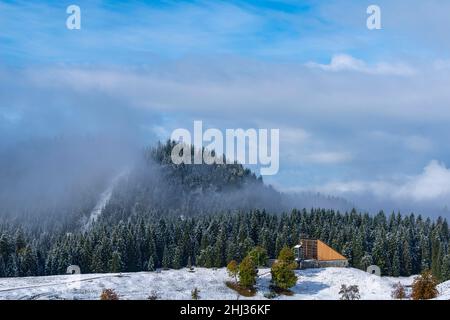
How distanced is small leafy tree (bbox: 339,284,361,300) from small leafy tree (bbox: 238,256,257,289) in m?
14.3

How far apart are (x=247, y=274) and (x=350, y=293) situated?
16866 mm

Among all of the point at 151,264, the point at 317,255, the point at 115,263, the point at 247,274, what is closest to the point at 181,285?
the point at 247,274

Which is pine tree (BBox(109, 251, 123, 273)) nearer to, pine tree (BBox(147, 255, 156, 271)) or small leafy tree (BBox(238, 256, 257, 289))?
pine tree (BBox(147, 255, 156, 271))

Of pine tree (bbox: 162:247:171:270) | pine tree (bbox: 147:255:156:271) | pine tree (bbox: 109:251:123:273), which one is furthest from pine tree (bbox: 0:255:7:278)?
pine tree (bbox: 162:247:171:270)

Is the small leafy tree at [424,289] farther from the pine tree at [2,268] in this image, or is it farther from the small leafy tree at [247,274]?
the pine tree at [2,268]

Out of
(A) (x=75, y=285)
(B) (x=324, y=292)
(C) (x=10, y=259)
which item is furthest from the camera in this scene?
(C) (x=10, y=259)

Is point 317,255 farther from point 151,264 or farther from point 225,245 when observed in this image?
point 151,264

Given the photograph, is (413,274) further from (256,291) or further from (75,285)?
(75,285)

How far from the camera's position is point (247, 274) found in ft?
350

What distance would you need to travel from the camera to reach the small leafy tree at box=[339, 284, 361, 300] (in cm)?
10163
